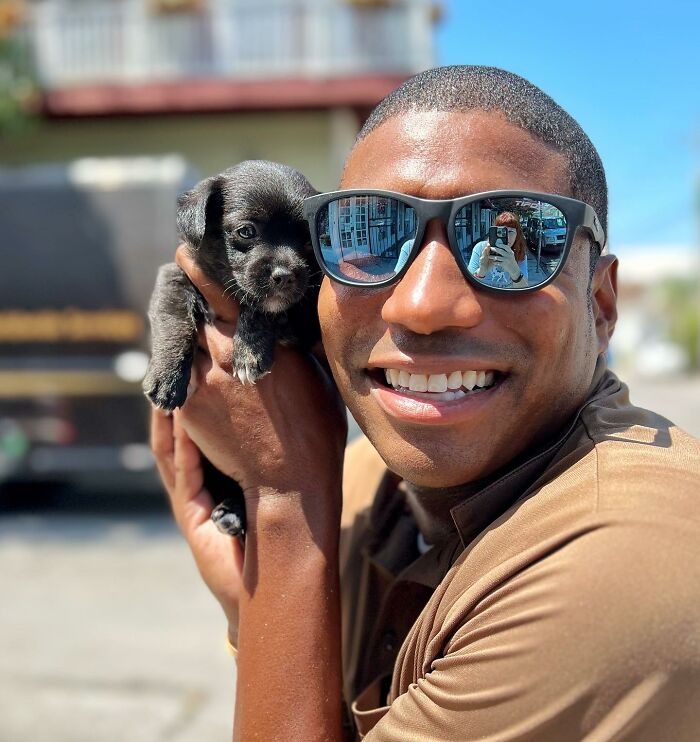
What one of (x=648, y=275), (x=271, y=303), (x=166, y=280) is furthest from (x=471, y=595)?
(x=648, y=275)

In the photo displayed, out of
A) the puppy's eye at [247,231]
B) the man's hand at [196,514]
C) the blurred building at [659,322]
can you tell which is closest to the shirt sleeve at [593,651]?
the man's hand at [196,514]

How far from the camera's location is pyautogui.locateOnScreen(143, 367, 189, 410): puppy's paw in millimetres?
2354

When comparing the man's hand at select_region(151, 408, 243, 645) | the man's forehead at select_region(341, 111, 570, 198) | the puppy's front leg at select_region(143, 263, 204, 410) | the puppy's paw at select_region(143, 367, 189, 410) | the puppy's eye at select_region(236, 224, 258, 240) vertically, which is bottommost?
the man's hand at select_region(151, 408, 243, 645)

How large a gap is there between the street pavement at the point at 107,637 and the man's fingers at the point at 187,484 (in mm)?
2318

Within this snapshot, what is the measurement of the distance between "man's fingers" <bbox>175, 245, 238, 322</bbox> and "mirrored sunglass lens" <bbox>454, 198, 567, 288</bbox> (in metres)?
1.11

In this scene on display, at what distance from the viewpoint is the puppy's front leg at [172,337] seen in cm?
240

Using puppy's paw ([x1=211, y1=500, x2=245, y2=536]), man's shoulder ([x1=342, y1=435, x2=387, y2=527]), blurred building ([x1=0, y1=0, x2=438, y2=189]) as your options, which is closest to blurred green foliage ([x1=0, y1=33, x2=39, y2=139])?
blurred building ([x1=0, y1=0, x2=438, y2=189])

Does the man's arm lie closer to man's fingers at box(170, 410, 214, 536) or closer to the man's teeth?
man's fingers at box(170, 410, 214, 536)

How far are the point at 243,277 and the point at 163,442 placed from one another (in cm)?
57

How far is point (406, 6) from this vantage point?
13.2m

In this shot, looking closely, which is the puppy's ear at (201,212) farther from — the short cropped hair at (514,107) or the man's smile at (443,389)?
the man's smile at (443,389)

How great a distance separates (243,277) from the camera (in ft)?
8.54

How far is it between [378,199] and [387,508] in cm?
78

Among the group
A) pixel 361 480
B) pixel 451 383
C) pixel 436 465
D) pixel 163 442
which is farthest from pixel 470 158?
pixel 163 442
